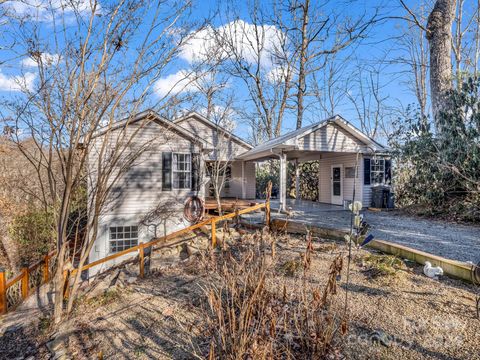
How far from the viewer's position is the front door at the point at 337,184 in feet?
44.2

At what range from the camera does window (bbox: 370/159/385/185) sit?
12.6 m

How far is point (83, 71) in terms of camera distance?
149 inches

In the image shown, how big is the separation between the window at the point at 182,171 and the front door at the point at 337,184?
7169mm

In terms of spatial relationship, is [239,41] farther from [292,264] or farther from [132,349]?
[132,349]

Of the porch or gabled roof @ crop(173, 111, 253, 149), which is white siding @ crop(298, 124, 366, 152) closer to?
the porch

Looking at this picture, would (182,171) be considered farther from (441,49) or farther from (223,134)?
(441,49)

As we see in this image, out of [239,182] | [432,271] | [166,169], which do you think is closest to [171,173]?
[166,169]

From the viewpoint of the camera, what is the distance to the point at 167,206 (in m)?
10.7

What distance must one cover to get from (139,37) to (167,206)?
7240mm

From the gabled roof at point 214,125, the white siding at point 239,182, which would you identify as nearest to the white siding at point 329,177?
the white siding at point 239,182

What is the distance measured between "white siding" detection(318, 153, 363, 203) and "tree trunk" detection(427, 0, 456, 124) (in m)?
3.51

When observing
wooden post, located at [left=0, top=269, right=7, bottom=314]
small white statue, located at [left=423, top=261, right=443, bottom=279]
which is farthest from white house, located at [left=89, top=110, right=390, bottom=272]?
small white statue, located at [left=423, top=261, right=443, bottom=279]

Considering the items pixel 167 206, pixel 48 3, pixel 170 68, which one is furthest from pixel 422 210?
pixel 48 3

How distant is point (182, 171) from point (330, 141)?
6025 millimetres
